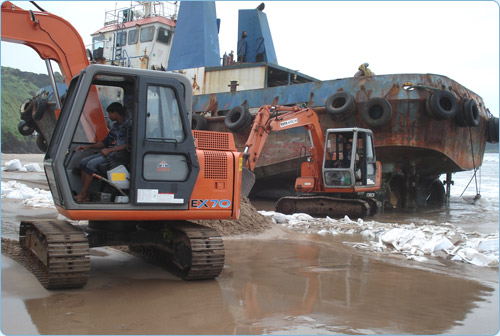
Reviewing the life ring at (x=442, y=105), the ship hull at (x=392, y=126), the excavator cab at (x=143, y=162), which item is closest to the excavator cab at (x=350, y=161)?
the ship hull at (x=392, y=126)

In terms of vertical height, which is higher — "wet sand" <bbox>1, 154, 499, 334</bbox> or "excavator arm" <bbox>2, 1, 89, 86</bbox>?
"excavator arm" <bbox>2, 1, 89, 86</bbox>

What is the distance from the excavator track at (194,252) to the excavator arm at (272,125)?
18.5ft

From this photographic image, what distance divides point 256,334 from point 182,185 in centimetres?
163

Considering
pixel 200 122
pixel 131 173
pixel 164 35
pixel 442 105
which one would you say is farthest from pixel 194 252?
pixel 164 35

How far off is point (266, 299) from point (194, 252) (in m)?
0.76

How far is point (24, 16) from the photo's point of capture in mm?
4605

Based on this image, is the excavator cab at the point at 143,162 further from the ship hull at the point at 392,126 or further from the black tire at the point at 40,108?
the black tire at the point at 40,108

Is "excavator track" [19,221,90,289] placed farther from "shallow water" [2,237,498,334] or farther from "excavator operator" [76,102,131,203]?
"excavator operator" [76,102,131,203]

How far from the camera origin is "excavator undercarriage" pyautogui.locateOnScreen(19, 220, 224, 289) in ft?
12.6

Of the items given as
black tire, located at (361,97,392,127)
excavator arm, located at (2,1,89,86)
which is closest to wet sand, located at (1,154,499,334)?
excavator arm, located at (2,1,89,86)

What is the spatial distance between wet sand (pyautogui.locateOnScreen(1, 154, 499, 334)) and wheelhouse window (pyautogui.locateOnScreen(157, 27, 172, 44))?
12.6 meters

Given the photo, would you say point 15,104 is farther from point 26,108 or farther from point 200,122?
point 200,122

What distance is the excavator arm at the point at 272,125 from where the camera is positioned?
10531mm

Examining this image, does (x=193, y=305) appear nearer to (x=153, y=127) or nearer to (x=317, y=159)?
(x=153, y=127)
